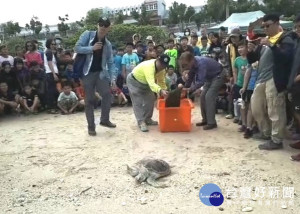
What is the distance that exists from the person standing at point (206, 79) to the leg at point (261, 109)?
962mm

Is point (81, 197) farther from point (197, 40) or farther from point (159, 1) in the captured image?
point (159, 1)

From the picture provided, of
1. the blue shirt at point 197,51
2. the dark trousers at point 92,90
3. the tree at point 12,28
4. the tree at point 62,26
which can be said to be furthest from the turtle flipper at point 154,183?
the tree at point 12,28

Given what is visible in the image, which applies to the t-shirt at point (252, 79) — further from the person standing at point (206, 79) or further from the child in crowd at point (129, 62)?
the child in crowd at point (129, 62)

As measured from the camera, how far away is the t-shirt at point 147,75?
215 inches

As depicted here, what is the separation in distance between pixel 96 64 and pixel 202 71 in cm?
169

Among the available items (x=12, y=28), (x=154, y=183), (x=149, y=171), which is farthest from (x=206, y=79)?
(x=12, y=28)

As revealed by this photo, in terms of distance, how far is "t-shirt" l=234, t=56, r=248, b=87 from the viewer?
568 centimetres

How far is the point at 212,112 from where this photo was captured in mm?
5898

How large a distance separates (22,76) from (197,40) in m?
4.50

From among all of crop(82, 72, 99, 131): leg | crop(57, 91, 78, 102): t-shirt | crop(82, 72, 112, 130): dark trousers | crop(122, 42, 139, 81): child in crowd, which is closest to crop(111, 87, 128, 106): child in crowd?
crop(122, 42, 139, 81): child in crowd

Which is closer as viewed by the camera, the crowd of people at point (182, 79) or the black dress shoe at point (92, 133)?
the crowd of people at point (182, 79)

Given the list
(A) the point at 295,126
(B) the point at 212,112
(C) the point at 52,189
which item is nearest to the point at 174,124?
(B) the point at 212,112

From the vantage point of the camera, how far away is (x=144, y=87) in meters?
5.98

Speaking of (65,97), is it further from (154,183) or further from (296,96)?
(296,96)
